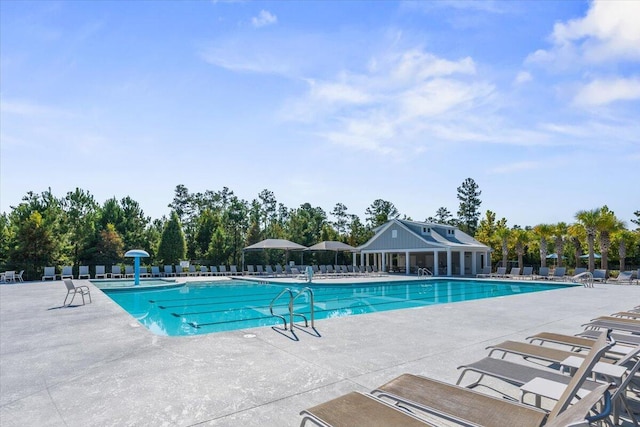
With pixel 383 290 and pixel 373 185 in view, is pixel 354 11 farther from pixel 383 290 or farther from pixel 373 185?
pixel 373 185

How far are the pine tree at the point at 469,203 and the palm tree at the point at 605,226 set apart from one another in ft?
94.7

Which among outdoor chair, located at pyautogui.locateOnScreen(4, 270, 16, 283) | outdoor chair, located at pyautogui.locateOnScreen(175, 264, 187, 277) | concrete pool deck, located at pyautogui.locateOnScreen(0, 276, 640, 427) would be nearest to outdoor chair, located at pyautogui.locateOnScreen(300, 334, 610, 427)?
concrete pool deck, located at pyautogui.locateOnScreen(0, 276, 640, 427)

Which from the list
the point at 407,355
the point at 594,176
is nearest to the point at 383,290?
the point at 594,176

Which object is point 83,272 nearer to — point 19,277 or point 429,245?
point 19,277

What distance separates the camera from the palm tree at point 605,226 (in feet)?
73.2

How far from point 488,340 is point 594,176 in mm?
14062

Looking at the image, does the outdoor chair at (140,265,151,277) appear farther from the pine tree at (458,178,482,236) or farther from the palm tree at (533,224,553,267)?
the pine tree at (458,178,482,236)

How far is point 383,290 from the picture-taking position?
18.3m

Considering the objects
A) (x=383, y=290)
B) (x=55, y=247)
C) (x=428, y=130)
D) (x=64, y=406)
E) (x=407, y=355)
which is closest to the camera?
(x=64, y=406)

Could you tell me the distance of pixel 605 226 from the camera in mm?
22406

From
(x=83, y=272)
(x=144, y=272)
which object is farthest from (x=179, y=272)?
(x=83, y=272)

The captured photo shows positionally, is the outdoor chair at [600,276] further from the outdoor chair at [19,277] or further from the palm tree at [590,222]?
the outdoor chair at [19,277]

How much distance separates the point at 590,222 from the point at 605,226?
2.45 ft

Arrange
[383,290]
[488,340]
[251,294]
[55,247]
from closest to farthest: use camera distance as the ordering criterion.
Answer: [488,340] < [251,294] < [383,290] < [55,247]
